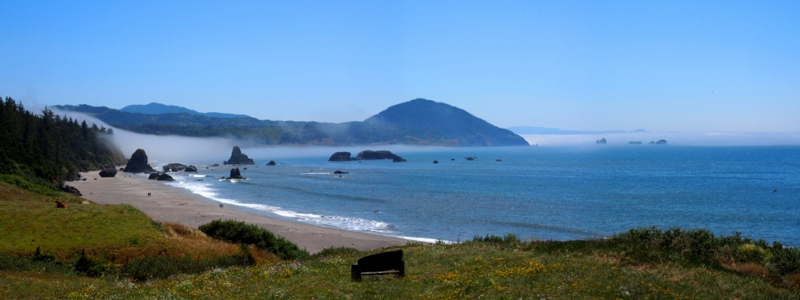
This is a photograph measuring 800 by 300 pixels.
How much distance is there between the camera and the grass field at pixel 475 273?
1170 cm

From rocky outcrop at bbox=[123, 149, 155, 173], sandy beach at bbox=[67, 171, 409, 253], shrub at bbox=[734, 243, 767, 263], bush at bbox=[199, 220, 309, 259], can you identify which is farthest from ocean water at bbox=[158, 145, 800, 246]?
rocky outcrop at bbox=[123, 149, 155, 173]

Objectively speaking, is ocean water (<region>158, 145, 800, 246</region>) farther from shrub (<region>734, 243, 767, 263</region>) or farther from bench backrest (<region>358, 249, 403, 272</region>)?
bench backrest (<region>358, 249, 403, 272</region>)

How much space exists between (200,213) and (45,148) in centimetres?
4985

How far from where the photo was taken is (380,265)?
45.4ft

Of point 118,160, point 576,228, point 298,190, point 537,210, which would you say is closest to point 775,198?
point 537,210

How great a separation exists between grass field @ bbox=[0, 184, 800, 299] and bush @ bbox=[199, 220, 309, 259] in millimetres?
2687

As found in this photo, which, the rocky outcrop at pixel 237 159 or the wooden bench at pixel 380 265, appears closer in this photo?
the wooden bench at pixel 380 265

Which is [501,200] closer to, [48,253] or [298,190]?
[298,190]

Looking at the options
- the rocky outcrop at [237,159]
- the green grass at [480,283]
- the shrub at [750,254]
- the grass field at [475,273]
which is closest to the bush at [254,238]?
the grass field at [475,273]

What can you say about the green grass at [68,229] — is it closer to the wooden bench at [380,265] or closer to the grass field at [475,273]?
the grass field at [475,273]

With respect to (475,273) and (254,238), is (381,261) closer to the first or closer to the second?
(475,273)

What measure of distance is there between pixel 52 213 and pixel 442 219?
30.9m

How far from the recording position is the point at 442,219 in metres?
48.8

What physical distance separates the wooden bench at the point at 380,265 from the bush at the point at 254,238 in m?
12.5
